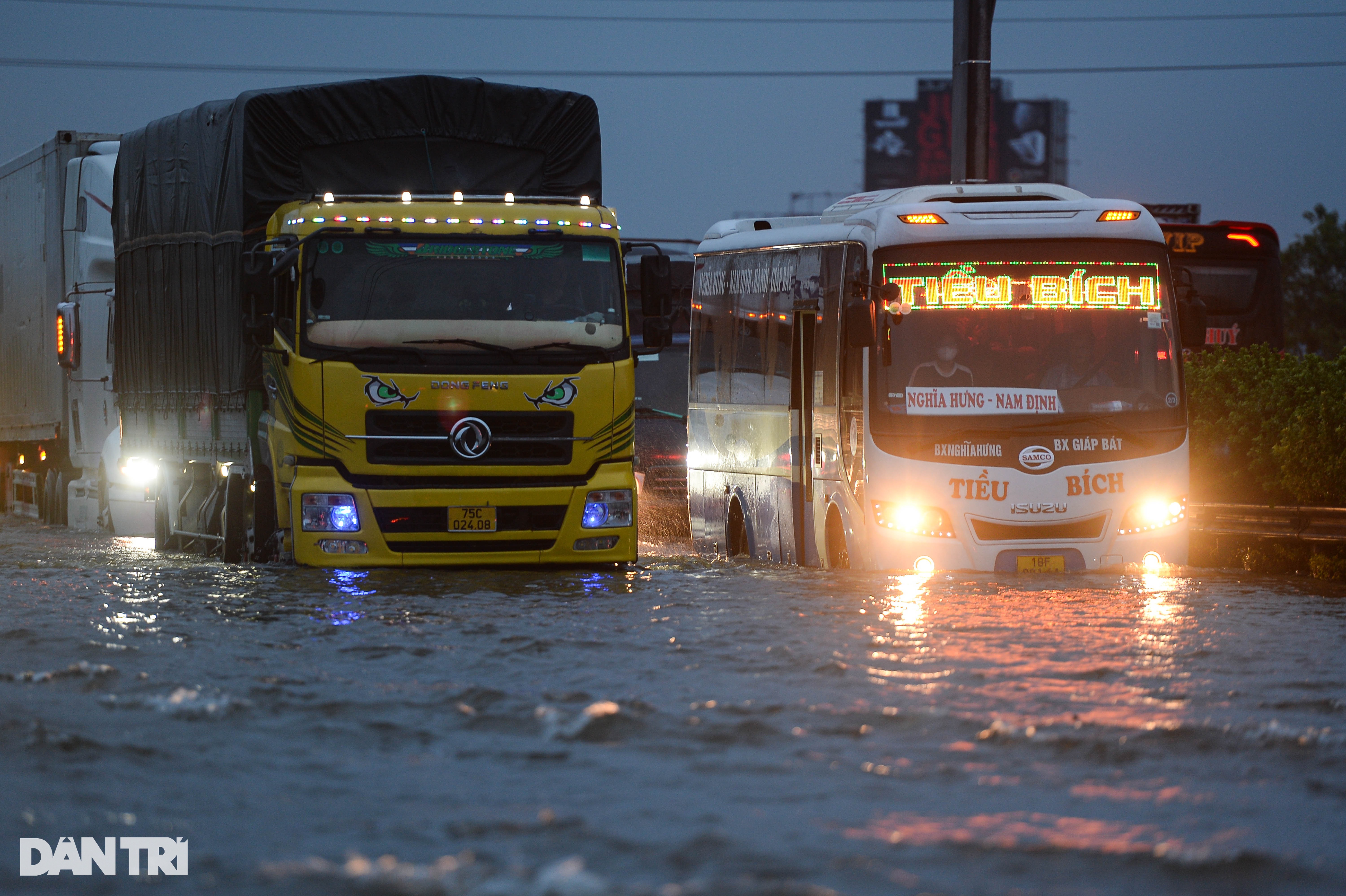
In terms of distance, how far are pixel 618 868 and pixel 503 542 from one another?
26.1 feet

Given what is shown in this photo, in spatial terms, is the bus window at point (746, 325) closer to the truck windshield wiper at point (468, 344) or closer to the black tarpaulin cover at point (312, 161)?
the black tarpaulin cover at point (312, 161)

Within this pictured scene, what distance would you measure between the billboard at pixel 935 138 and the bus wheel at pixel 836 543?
86.4 metres

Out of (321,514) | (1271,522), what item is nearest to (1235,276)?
(1271,522)

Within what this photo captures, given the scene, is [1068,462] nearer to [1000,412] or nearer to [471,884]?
[1000,412]

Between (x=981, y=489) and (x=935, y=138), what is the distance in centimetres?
9086

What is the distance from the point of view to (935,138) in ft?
335

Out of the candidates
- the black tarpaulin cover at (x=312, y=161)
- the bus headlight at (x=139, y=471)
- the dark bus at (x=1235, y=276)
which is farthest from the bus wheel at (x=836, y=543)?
the dark bus at (x=1235, y=276)

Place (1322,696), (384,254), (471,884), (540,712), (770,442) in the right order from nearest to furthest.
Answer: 1. (471,884)
2. (540,712)
3. (1322,696)
4. (384,254)
5. (770,442)

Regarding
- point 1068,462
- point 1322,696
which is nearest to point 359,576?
point 1068,462

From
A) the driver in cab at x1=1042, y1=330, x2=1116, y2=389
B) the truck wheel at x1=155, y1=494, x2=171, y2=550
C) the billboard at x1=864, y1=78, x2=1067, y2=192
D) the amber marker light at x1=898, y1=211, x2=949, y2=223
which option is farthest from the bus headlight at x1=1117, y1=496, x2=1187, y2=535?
the billboard at x1=864, y1=78, x2=1067, y2=192

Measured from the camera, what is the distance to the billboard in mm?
100875

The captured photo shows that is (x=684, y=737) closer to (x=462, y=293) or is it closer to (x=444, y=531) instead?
(x=444, y=531)

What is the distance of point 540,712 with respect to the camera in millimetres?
8352

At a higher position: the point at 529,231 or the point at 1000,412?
the point at 529,231
